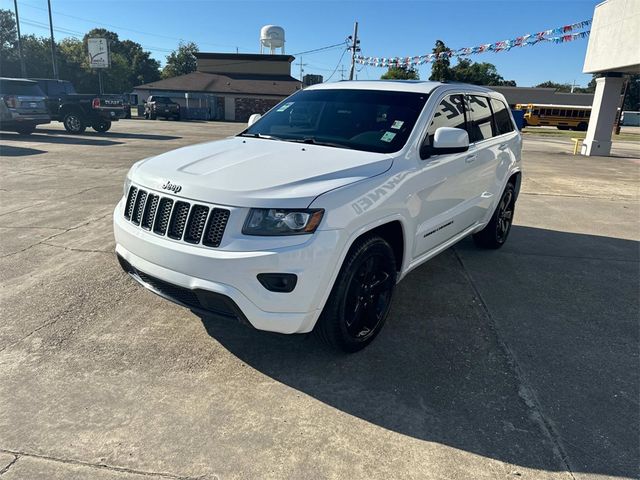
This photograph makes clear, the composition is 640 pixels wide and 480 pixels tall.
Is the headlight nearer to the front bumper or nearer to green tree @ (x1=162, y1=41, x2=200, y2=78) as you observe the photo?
the front bumper

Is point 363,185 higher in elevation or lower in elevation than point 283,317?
higher

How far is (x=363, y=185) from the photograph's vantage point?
296cm

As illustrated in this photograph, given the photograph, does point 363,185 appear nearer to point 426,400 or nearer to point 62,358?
point 426,400

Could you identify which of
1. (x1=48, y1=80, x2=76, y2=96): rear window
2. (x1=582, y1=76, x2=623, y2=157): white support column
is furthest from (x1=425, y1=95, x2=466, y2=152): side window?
(x1=48, y1=80, x2=76, y2=96): rear window

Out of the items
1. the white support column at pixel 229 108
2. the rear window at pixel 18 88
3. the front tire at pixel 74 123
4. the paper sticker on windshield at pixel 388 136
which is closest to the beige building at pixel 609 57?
the paper sticker on windshield at pixel 388 136

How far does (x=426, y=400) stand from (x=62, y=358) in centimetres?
240

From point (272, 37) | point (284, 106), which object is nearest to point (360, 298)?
point (284, 106)

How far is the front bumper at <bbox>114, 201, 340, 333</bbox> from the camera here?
8.59ft

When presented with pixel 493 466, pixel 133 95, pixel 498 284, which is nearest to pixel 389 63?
pixel 133 95

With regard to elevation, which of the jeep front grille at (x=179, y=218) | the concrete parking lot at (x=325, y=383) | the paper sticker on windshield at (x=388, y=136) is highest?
the paper sticker on windshield at (x=388, y=136)

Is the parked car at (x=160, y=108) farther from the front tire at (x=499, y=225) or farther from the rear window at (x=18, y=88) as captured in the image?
the front tire at (x=499, y=225)

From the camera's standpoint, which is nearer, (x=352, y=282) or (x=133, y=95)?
(x=352, y=282)

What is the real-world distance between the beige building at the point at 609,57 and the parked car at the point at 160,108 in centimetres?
2807

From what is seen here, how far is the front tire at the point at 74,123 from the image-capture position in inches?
725
